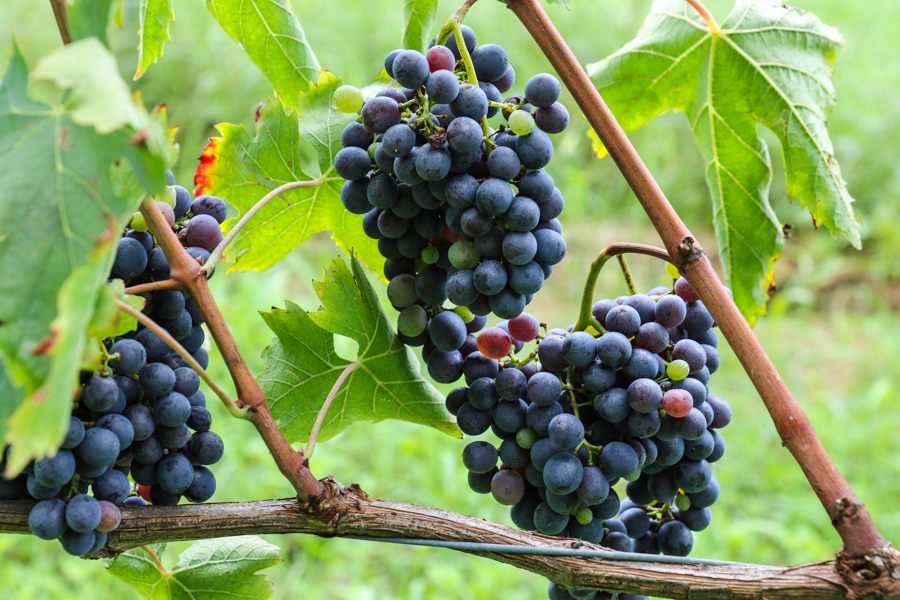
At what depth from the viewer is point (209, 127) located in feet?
10.9

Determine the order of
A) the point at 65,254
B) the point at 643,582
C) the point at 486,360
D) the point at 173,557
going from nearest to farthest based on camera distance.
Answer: the point at 65,254, the point at 643,582, the point at 486,360, the point at 173,557

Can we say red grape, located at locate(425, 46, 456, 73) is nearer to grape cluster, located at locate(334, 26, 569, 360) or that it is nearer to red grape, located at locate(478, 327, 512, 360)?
grape cluster, located at locate(334, 26, 569, 360)

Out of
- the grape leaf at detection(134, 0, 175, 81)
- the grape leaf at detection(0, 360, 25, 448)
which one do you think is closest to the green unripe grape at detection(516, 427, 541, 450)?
the grape leaf at detection(0, 360, 25, 448)

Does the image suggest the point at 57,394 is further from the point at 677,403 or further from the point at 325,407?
the point at 677,403

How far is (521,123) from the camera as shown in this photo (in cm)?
61

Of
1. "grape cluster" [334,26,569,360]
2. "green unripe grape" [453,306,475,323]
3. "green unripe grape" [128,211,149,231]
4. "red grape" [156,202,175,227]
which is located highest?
"grape cluster" [334,26,569,360]

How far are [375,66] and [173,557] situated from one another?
2341mm

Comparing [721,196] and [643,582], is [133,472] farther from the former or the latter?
[721,196]

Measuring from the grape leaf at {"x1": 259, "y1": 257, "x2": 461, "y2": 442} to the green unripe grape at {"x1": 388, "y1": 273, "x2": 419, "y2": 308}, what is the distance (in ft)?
0.19

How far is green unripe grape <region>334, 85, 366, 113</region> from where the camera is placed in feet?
2.29

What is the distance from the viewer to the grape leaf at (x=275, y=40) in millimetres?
803

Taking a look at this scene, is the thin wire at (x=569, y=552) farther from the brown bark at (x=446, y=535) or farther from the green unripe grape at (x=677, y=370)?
the green unripe grape at (x=677, y=370)

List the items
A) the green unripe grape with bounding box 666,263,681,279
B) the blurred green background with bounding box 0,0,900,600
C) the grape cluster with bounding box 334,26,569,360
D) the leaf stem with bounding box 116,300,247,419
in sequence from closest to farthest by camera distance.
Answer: the leaf stem with bounding box 116,300,247,419 < the grape cluster with bounding box 334,26,569,360 < the green unripe grape with bounding box 666,263,681,279 < the blurred green background with bounding box 0,0,900,600

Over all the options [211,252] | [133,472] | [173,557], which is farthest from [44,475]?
[173,557]
